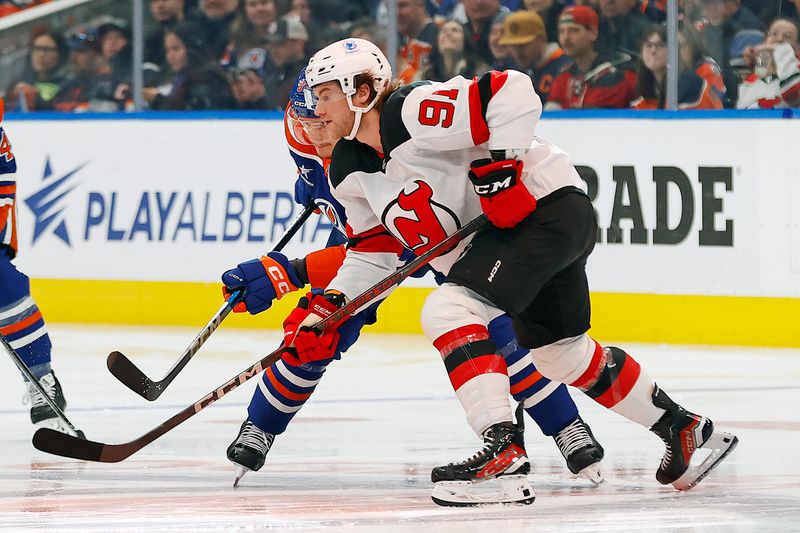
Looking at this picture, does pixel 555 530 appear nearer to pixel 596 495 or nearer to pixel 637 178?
pixel 596 495

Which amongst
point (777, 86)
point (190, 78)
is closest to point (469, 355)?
point (777, 86)

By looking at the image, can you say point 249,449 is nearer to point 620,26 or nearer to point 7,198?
point 7,198

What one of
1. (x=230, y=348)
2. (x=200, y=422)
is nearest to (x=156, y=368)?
(x=230, y=348)

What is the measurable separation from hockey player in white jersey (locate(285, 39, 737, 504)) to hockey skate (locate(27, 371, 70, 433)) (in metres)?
1.10

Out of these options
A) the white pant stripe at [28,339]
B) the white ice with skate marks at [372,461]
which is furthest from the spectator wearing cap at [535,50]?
the white pant stripe at [28,339]

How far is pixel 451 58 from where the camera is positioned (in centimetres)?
636

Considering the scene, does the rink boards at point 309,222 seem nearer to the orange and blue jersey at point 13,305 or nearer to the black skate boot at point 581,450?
the orange and blue jersey at point 13,305

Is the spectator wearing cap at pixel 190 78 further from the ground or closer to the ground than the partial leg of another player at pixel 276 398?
closer to the ground

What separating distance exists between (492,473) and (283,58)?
13.9 feet

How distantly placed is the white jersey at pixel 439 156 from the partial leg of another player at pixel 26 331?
132cm

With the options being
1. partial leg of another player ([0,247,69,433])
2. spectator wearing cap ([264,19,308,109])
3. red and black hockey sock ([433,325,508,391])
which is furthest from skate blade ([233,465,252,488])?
spectator wearing cap ([264,19,308,109])

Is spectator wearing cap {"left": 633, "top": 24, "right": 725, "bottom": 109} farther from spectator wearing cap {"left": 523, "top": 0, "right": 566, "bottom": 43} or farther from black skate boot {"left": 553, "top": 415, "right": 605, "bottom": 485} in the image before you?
black skate boot {"left": 553, "top": 415, "right": 605, "bottom": 485}

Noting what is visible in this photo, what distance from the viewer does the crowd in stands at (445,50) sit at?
19.0ft

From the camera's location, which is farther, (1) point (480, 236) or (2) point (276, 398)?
(2) point (276, 398)
